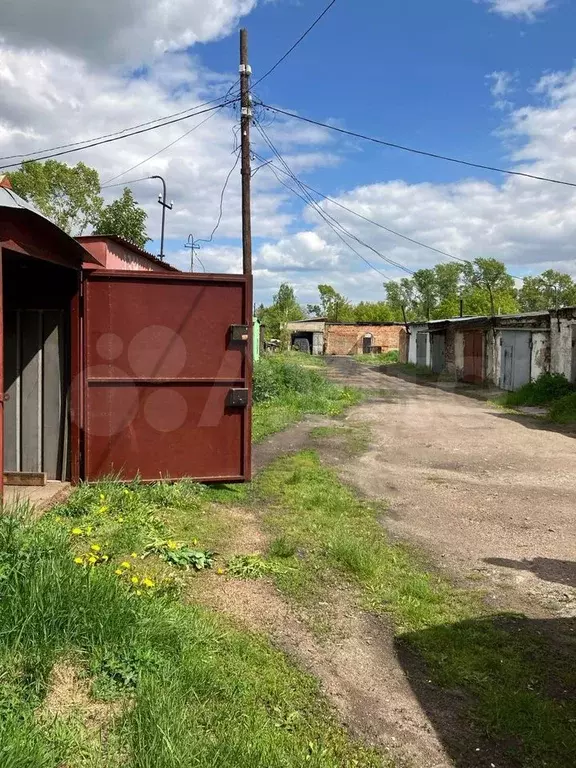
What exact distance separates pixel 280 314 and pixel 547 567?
4638cm

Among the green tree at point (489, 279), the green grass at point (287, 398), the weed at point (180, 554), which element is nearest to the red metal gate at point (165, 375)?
the weed at point (180, 554)

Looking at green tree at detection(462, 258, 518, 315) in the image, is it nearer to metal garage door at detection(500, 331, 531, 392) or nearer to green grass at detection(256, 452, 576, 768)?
metal garage door at detection(500, 331, 531, 392)

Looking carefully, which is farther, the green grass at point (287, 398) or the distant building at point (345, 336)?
the distant building at point (345, 336)

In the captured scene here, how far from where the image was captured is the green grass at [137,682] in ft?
7.68

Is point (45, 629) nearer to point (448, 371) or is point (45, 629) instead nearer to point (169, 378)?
point (169, 378)

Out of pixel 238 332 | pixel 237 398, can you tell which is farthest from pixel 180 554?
pixel 238 332

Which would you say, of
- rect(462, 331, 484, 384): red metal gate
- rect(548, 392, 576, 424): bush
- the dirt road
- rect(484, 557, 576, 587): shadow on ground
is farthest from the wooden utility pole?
rect(462, 331, 484, 384): red metal gate

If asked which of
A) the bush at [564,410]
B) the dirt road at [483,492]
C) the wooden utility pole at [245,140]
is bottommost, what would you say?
the dirt road at [483,492]

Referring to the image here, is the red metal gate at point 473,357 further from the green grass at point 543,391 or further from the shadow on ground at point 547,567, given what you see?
→ the shadow on ground at point 547,567

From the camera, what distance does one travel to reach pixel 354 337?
57156mm

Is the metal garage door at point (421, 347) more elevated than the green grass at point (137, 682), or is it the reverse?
the metal garage door at point (421, 347)

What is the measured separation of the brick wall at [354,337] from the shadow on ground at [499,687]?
52.8 meters

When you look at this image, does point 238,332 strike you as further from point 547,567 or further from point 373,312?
point 373,312

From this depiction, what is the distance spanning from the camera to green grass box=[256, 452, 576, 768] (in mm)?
2910
